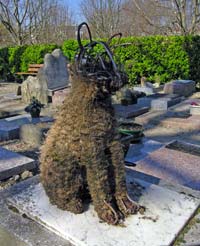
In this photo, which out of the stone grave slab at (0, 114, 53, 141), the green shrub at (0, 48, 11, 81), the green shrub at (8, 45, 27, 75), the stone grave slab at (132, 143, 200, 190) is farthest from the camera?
the green shrub at (0, 48, 11, 81)

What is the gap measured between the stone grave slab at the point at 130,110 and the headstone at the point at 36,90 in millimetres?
2062

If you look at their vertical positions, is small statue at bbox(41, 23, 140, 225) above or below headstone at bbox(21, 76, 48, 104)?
above

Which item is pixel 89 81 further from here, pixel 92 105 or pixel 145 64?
pixel 145 64

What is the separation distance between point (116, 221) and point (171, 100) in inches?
204

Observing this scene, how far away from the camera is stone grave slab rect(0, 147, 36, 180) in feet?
9.31

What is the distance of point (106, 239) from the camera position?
4.55ft

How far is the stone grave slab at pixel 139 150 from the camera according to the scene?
2965 mm

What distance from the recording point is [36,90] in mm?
7402

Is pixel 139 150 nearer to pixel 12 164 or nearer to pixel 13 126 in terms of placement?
pixel 12 164

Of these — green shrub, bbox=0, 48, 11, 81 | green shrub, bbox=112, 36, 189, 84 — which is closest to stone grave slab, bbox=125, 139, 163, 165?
green shrub, bbox=112, 36, 189, 84

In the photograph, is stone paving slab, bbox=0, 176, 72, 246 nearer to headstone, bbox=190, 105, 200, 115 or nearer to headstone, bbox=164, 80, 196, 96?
headstone, bbox=190, 105, 200, 115

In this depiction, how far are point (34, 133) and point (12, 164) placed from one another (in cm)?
131

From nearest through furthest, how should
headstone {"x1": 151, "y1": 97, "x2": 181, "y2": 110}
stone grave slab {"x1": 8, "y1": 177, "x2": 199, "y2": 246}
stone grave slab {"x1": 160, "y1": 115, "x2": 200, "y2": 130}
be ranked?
stone grave slab {"x1": 8, "y1": 177, "x2": 199, "y2": 246}, stone grave slab {"x1": 160, "y1": 115, "x2": 200, "y2": 130}, headstone {"x1": 151, "y1": 97, "x2": 181, "y2": 110}

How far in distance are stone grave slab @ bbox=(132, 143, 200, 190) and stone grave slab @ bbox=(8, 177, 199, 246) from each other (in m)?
0.77
